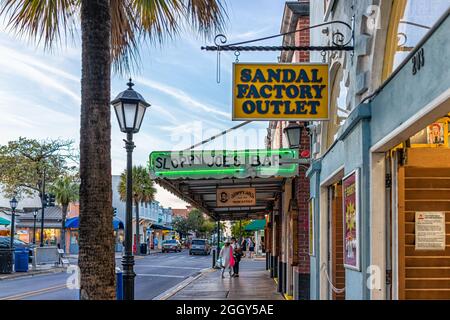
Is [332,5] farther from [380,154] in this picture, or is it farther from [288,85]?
[380,154]

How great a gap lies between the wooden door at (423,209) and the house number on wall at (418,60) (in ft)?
5.33

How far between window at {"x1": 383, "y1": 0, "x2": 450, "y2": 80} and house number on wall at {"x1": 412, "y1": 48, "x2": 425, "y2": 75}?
0.32m

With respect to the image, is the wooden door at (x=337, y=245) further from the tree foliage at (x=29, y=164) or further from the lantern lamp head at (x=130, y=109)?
the tree foliage at (x=29, y=164)

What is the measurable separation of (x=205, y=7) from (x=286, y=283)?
11.2m

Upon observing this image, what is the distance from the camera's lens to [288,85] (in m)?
8.12

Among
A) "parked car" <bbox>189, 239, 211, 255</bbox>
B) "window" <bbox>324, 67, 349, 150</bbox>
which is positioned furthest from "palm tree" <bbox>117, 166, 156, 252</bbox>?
"window" <bbox>324, 67, 349, 150</bbox>

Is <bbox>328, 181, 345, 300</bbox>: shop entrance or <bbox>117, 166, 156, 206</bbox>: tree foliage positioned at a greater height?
<bbox>117, 166, 156, 206</bbox>: tree foliage

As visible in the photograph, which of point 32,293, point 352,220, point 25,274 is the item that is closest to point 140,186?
point 25,274

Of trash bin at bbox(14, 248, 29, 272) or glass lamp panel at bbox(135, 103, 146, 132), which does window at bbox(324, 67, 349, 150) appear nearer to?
glass lamp panel at bbox(135, 103, 146, 132)

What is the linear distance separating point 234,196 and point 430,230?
12.3 meters

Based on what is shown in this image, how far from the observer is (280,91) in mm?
8102

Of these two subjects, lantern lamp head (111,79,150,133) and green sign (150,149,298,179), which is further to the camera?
green sign (150,149,298,179)

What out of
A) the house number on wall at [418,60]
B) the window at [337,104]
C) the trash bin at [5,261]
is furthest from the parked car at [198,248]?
the house number on wall at [418,60]

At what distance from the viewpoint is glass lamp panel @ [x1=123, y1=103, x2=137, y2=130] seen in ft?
32.3
